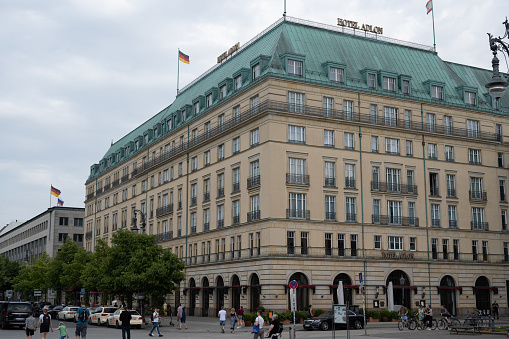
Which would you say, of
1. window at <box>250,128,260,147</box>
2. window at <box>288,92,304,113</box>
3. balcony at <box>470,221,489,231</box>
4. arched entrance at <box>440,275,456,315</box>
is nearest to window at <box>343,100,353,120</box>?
window at <box>288,92,304,113</box>

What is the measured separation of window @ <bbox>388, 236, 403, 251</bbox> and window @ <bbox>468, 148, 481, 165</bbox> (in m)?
13.4

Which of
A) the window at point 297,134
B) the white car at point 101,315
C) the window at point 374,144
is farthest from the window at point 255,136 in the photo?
the white car at point 101,315

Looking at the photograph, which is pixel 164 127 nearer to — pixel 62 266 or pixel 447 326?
pixel 62 266

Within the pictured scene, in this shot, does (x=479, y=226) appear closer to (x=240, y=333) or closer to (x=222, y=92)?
(x=222, y=92)

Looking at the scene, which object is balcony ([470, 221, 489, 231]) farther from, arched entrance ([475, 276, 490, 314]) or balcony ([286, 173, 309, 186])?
balcony ([286, 173, 309, 186])

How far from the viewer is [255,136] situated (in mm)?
58969

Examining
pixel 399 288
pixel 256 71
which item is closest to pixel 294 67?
pixel 256 71

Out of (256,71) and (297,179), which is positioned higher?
(256,71)

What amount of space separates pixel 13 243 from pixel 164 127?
331 ft

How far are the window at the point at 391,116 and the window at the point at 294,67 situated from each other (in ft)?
33.4

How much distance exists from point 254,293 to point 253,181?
10.3m

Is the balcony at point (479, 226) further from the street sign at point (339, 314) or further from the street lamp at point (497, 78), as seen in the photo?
the street lamp at point (497, 78)

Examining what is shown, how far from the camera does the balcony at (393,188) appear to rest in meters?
60.5

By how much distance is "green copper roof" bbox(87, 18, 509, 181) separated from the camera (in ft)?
197
